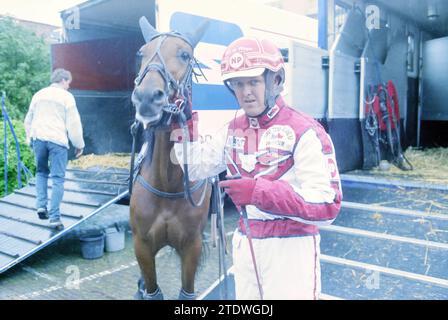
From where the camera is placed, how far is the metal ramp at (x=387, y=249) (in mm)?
2631

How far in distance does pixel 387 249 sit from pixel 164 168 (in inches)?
73.5

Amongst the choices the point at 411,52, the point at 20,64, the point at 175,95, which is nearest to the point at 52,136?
the point at 20,64

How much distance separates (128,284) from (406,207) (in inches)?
111

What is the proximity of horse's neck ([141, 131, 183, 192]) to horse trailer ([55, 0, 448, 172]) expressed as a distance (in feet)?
2.90

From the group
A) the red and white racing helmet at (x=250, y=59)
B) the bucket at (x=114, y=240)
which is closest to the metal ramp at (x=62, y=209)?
the bucket at (x=114, y=240)

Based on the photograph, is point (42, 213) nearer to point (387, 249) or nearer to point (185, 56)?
point (185, 56)

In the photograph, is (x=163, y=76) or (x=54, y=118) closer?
(x=163, y=76)

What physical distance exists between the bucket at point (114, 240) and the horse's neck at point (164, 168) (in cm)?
274

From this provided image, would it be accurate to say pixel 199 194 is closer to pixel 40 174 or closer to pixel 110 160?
pixel 40 174

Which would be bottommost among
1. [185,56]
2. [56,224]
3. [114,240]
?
[114,240]

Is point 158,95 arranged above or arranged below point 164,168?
above

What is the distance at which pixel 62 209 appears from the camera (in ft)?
15.7

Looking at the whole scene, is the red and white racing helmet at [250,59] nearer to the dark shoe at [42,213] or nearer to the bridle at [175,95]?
the bridle at [175,95]

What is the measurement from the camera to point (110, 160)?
20.1 ft
